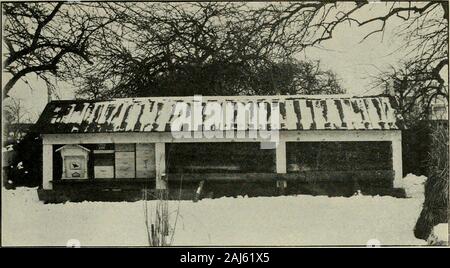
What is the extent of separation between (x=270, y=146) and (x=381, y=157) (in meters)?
1.02

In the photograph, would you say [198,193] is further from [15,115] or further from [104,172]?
[15,115]

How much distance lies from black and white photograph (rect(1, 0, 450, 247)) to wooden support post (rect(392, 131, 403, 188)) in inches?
0.5

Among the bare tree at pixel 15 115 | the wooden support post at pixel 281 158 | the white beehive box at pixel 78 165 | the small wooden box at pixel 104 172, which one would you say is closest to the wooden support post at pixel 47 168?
the white beehive box at pixel 78 165

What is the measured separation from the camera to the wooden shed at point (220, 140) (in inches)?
177

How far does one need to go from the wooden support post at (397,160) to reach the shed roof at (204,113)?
126 millimetres

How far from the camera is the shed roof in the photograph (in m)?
4.51

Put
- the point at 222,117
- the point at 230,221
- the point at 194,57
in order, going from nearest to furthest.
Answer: the point at 230,221 < the point at 222,117 < the point at 194,57

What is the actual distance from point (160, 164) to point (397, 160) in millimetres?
2175

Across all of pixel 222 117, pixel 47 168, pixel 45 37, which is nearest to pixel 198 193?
pixel 222 117

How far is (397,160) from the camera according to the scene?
4.47 m
